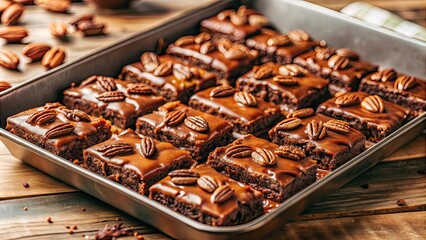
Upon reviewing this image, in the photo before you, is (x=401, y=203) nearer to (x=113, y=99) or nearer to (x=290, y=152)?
(x=290, y=152)

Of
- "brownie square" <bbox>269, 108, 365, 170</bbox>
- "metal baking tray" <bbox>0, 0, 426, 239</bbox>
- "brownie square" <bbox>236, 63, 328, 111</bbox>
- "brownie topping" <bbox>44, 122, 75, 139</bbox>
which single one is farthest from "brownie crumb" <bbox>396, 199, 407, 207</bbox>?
"brownie topping" <bbox>44, 122, 75, 139</bbox>

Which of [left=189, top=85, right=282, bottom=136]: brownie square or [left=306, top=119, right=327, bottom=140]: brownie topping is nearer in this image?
[left=306, top=119, right=327, bottom=140]: brownie topping

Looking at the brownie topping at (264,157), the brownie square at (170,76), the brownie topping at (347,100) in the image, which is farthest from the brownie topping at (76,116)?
the brownie topping at (347,100)

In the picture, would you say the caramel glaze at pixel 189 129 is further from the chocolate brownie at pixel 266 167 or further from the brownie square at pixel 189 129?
the chocolate brownie at pixel 266 167

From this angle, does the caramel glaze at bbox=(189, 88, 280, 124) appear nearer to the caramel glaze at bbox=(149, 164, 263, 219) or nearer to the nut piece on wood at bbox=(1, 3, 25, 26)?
the caramel glaze at bbox=(149, 164, 263, 219)

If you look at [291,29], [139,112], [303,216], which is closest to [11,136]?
[139,112]

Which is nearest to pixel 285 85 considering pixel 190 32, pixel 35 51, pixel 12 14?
pixel 190 32
